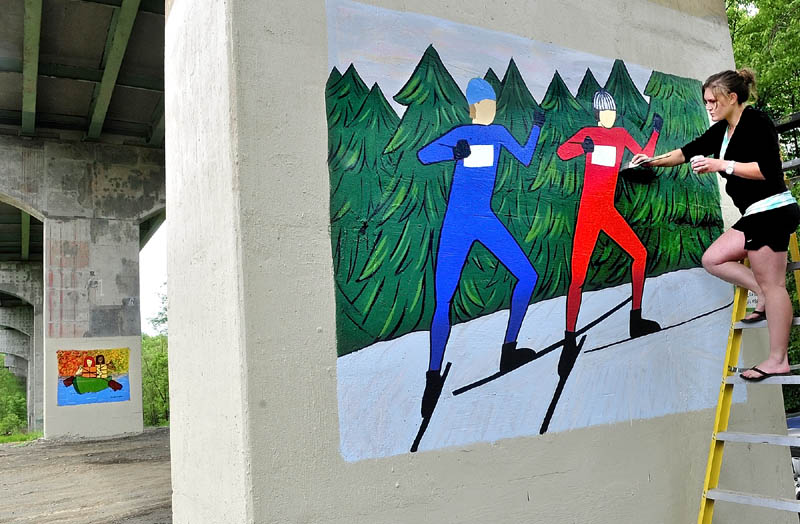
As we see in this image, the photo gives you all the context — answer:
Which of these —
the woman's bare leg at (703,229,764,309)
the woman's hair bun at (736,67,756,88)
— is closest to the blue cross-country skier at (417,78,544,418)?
the woman's bare leg at (703,229,764,309)

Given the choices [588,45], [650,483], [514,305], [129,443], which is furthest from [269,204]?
[129,443]

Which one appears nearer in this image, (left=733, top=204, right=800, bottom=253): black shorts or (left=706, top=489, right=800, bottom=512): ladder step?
(left=706, top=489, right=800, bottom=512): ladder step

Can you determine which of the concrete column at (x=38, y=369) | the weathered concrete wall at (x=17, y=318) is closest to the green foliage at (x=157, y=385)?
the weathered concrete wall at (x=17, y=318)

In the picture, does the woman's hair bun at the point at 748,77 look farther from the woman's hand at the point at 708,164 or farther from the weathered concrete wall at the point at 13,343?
the weathered concrete wall at the point at 13,343

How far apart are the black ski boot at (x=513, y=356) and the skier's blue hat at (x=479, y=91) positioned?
51.3 inches

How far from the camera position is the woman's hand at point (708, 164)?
3617 mm

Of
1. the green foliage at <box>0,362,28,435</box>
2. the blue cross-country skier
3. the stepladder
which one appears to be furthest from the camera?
the green foliage at <box>0,362,28,435</box>

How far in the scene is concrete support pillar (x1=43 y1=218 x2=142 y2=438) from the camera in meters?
14.6

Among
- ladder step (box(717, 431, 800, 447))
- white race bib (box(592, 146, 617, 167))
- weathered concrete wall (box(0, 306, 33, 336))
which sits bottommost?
ladder step (box(717, 431, 800, 447))

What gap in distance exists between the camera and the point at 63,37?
11062 millimetres

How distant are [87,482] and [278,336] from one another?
776cm

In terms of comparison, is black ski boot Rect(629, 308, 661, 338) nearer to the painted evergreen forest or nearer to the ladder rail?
the painted evergreen forest

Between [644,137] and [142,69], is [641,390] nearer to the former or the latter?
Result: [644,137]

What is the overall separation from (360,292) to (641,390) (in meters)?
1.87
